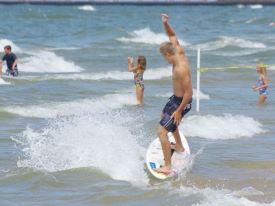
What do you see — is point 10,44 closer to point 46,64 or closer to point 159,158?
point 46,64

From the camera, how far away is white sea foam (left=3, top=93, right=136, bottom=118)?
1586 centimetres

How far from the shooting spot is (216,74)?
23.5m

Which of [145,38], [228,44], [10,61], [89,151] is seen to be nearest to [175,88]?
[89,151]

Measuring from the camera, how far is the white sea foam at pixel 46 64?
2681cm

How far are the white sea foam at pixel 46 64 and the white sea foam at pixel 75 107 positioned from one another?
26.6 ft

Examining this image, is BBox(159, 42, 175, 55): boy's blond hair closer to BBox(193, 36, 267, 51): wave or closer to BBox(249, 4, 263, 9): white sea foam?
BBox(193, 36, 267, 51): wave

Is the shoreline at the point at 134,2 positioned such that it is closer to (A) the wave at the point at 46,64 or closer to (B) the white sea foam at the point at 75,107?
(A) the wave at the point at 46,64

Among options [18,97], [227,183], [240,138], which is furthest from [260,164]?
[18,97]

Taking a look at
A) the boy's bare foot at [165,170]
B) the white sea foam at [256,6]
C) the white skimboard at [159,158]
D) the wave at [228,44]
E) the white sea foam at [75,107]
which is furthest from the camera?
the white sea foam at [256,6]

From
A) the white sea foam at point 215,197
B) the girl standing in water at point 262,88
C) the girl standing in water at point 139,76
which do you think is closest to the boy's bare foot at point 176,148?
the white sea foam at point 215,197

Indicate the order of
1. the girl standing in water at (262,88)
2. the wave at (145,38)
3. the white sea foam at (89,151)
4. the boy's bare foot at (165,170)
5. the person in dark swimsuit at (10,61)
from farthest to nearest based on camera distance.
A: the wave at (145,38)
the person in dark swimsuit at (10,61)
the girl standing in water at (262,88)
the white sea foam at (89,151)
the boy's bare foot at (165,170)

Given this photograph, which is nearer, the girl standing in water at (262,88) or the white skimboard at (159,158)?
the white skimboard at (159,158)

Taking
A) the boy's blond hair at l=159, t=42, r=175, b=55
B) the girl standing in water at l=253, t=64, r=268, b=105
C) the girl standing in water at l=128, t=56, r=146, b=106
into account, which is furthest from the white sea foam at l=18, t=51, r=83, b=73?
the boy's blond hair at l=159, t=42, r=175, b=55

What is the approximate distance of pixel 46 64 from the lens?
28172 mm
